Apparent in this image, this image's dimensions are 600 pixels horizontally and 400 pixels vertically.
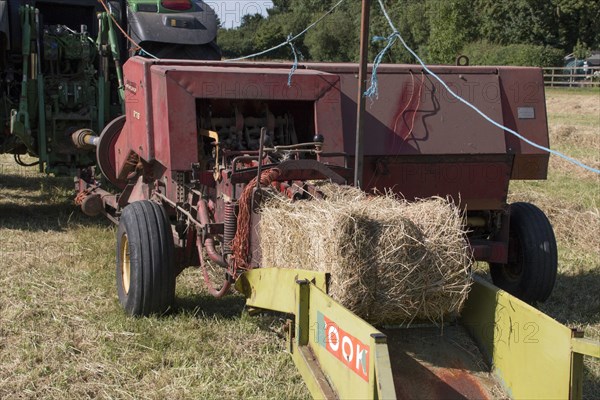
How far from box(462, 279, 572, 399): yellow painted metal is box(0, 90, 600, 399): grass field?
751 mm

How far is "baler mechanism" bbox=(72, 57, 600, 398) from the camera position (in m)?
4.14

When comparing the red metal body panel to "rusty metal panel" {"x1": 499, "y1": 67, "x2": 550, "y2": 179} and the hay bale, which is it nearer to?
"rusty metal panel" {"x1": 499, "y1": 67, "x2": 550, "y2": 179}

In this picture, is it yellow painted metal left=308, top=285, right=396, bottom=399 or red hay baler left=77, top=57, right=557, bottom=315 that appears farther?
red hay baler left=77, top=57, right=557, bottom=315

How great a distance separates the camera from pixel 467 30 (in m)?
37.2

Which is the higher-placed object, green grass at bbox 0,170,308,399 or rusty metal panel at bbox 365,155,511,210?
rusty metal panel at bbox 365,155,511,210

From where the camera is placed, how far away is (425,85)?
616 cm

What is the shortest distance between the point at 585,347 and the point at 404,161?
8.50 ft

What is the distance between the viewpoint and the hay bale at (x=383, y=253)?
13.8ft

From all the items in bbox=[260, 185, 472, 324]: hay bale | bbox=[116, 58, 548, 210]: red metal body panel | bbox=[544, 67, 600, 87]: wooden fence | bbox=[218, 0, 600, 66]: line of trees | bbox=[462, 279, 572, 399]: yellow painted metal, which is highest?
bbox=[218, 0, 600, 66]: line of trees

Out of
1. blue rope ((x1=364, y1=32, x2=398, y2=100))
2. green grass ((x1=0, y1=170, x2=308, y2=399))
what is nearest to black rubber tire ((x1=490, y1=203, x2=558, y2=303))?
blue rope ((x1=364, y1=32, x2=398, y2=100))

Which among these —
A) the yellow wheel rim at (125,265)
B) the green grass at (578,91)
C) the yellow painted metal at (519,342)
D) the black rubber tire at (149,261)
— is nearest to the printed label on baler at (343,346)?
the yellow painted metal at (519,342)

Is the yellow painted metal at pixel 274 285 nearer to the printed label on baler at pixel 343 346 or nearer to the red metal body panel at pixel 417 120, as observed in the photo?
the printed label on baler at pixel 343 346

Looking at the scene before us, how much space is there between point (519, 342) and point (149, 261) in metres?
2.40

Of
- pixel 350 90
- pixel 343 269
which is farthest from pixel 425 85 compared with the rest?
pixel 343 269
